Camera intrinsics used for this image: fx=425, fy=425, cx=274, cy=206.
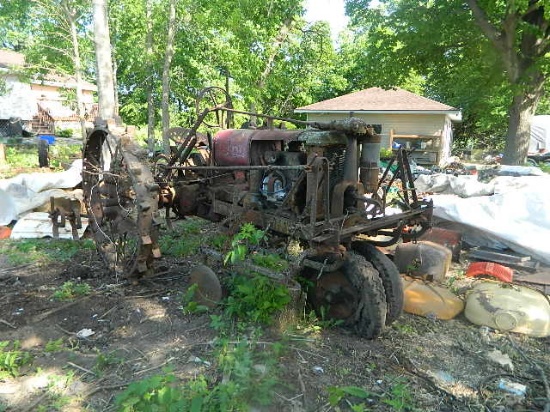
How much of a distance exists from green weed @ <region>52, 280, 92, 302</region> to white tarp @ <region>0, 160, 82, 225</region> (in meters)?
3.12

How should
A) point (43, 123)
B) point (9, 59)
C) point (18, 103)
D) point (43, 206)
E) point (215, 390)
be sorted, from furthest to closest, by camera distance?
point (9, 59) < point (43, 123) < point (18, 103) < point (43, 206) < point (215, 390)

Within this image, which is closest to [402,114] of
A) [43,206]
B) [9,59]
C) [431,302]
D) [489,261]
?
[489,261]

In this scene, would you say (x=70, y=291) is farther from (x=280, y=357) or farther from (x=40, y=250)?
(x=280, y=357)

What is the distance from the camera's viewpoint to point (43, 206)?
7.43 metres

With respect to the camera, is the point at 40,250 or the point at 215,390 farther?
the point at 40,250

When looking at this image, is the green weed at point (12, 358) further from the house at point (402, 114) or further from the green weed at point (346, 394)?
the house at point (402, 114)

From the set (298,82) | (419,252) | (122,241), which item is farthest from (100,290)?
(298,82)

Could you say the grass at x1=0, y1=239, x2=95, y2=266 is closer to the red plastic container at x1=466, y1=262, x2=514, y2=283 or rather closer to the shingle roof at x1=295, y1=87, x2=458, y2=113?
the red plastic container at x1=466, y1=262, x2=514, y2=283

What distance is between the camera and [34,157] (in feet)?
47.9

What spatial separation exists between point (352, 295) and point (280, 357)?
0.95 m

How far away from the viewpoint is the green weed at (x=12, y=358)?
3.09 metres

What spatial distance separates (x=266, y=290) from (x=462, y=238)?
3909mm

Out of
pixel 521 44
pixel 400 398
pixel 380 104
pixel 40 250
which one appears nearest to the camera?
pixel 400 398

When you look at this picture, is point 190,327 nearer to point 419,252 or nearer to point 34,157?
point 419,252
